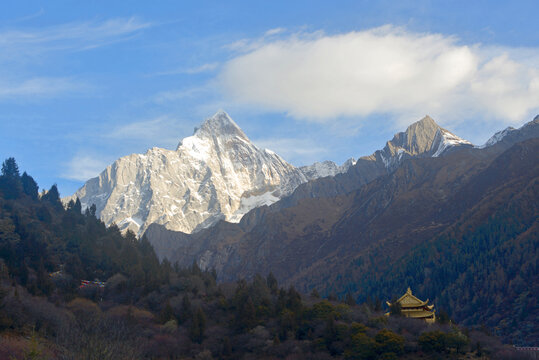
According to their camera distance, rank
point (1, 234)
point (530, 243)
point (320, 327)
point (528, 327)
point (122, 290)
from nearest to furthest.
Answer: point (320, 327), point (122, 290), point (1, 234), point (528, 327), point (530, 243)

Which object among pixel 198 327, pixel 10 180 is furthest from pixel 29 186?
pixel 198 327

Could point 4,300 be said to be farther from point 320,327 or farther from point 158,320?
point 320,327

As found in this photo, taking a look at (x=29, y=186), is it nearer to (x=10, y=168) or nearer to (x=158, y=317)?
(x=10, y=168)

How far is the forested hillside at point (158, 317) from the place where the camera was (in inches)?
3328

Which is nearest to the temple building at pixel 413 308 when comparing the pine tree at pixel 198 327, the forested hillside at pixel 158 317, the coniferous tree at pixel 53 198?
the forested hillside at pixel 158 317

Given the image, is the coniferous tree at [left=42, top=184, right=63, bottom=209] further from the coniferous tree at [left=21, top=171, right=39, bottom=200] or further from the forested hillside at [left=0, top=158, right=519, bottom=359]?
the forested hillside at [left=0, top=158, right=519, bottom=359]

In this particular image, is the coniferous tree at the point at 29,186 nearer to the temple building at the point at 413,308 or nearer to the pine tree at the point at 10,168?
the pine tree at the point at 10,168

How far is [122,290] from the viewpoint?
125m

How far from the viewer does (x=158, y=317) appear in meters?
108

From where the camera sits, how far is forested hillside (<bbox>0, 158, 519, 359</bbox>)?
84.5 meters

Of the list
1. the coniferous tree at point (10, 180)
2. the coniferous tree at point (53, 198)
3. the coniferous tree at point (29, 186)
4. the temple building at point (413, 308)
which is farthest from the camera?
the coniferous tree at point (29, 186)

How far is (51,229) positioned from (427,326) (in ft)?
324

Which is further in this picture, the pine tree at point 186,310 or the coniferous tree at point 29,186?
the coniferous tree at point 29,186

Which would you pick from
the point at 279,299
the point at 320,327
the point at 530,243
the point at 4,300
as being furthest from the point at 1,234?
the point at 530,243
